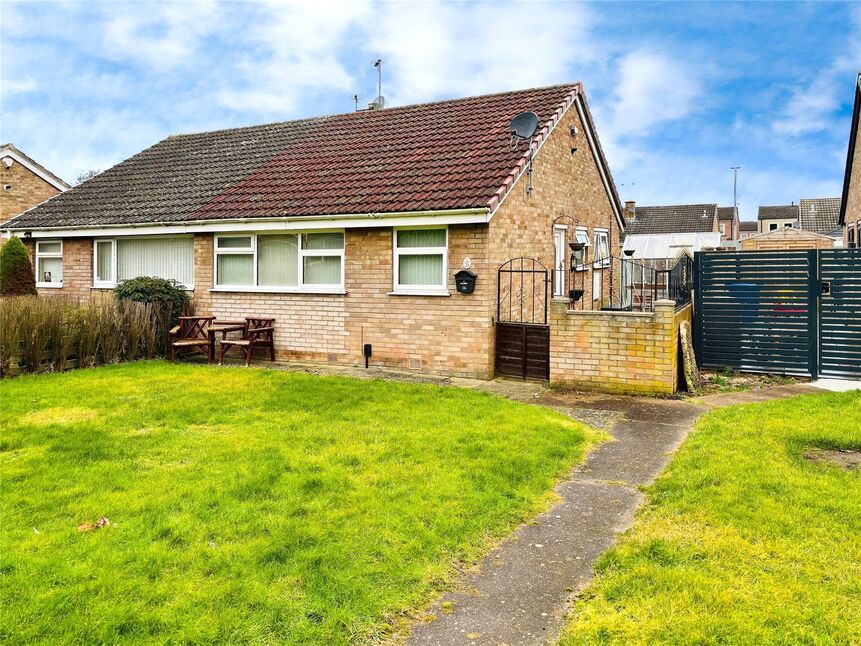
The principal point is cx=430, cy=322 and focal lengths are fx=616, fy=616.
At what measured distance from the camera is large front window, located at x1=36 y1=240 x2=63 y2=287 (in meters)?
16.7

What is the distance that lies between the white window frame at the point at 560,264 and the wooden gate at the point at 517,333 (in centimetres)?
203

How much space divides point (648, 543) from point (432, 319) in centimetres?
768

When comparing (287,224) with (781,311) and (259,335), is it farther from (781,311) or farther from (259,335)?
(781,311)

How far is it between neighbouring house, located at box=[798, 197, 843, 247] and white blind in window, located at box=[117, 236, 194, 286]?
51041 mm

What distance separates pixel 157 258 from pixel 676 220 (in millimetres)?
56884

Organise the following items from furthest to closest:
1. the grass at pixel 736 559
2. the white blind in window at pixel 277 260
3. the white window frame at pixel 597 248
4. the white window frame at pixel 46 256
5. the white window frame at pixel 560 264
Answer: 1. the white window frame at pixel 597 248
2. the white window frame at pixel 46 256
3. the white window frame at pixel 560 264
4. the white blind in window at pixel 277 260
5. the grass at pixel 736 559

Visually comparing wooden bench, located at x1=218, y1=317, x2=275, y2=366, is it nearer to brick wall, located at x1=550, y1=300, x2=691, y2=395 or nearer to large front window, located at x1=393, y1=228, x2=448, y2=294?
large front window, located at x1=393, y1=228, x2=448, y2=294

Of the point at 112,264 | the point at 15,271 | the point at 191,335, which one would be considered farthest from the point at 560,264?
the point at 15,271

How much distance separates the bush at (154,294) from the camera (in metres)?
13.2

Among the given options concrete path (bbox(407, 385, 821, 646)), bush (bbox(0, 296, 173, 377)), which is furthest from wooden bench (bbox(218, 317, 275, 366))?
concrete path (bbox(407, 385, 821, 646))

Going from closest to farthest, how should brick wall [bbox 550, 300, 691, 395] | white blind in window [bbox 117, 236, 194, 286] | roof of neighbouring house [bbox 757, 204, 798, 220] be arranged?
brick wall [bbox 550, 300, 691, 395]
white blind in window [bbox 117, 236, 194, 286]
roof of neighbouring house [bbox 757, 204, 798, 220]

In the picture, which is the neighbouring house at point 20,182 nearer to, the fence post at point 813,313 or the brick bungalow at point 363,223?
the brick bungalow at point 363,223

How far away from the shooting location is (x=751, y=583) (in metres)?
3.61

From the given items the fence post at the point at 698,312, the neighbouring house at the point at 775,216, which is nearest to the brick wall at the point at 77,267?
the fence post at the point at 698,312
